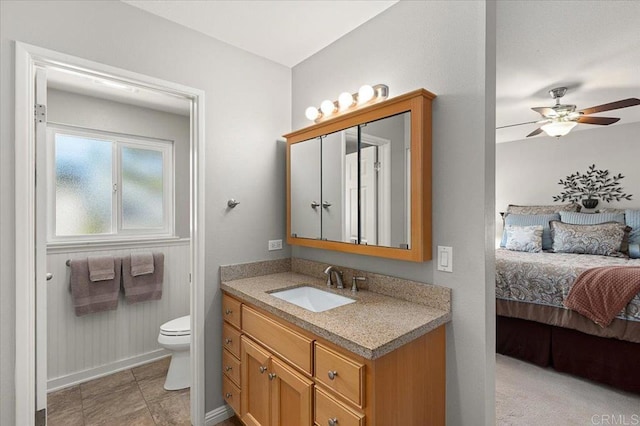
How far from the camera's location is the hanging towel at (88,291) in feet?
8.14

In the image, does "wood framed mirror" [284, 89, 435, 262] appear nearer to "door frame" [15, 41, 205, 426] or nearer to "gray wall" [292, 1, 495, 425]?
"gray wall" [292, 1, 495, 425]

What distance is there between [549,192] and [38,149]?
5836mm

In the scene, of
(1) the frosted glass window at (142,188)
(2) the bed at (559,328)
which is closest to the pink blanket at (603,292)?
(2) the bed at (559,328)

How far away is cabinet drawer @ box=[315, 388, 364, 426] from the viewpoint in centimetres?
112

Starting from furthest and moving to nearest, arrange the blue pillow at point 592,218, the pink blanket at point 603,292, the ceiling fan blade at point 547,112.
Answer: the blue pillow at point 592,218 < the ceiling fan blade at point 547,112 < the pink blanket at point 603,292

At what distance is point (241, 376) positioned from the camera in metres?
1.85

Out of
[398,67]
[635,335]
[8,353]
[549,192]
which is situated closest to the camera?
[8,353]

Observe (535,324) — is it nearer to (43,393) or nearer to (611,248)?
(611,248)

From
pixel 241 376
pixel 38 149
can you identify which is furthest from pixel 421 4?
pixel 241 376

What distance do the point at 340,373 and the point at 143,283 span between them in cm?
235

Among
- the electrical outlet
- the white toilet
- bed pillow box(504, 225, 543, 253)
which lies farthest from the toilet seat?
bed pillow box(504, 225, 543, 253)

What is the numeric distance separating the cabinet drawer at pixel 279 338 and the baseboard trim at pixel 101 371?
1.67 m

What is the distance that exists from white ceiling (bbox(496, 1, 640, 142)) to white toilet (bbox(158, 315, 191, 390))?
10.6 ft

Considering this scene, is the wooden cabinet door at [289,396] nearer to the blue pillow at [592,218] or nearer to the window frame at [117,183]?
the window frame at [117,183]
